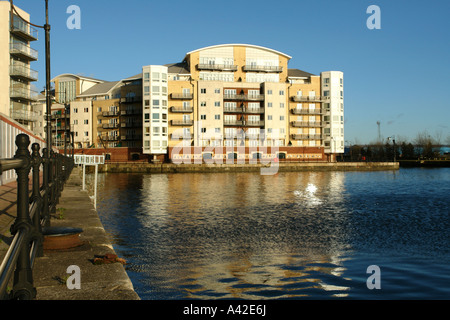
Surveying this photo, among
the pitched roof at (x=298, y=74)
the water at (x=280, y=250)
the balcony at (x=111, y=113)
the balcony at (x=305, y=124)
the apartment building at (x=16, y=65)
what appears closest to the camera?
the water at (x=280, y=250)

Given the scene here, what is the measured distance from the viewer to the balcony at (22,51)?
59.7 meters

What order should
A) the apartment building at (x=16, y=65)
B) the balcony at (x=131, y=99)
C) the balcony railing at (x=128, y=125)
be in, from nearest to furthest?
the apartment building at (x=16, y=65), the balcony at (x=131, y=99), the balcony railing at (x=128, y=125)

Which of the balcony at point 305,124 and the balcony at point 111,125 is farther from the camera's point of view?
the balcony at point 111,125

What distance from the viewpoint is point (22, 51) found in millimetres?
60719

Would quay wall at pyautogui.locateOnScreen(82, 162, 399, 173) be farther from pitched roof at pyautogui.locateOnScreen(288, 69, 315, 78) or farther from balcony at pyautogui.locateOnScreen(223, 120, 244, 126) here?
pitched roof at pyautogui.locateOnScreen(288, 69, 315, 78)

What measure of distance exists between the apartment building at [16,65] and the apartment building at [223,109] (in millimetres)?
33067

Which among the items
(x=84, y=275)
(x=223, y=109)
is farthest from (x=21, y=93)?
(x=84, y=275)

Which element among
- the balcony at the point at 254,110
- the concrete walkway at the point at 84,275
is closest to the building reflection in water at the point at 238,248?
the concrete walkway at the point at 84,275

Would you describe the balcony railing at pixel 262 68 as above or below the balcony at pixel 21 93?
above

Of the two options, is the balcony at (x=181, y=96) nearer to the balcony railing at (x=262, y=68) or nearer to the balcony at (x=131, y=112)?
the balcony at (x=131, y=112)

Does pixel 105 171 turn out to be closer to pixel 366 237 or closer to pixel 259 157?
pixel 259 157

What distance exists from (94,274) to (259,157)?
92717mm

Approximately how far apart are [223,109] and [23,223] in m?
94.8

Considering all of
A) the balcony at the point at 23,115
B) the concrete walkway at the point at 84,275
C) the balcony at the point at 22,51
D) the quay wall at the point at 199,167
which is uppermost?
the balcony at the point at 22,51
